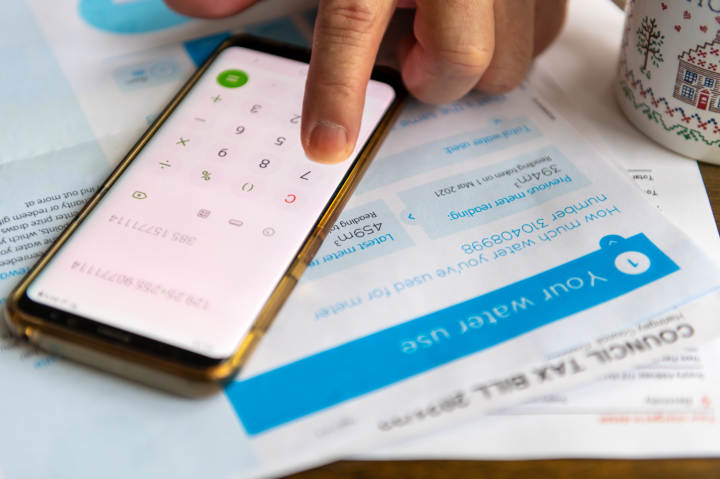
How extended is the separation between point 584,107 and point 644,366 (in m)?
0.22

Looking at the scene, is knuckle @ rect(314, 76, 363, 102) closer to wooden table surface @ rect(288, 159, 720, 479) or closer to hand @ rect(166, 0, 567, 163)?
hand @ rect(166, 0, 567, 163)

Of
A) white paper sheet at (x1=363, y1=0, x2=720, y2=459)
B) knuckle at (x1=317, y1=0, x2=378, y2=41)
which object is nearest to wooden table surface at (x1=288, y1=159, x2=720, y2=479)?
white paper sheet at (x1=363, y1=0, x2=720, y2=459)

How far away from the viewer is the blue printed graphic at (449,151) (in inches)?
14.4

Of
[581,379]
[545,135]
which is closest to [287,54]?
[545,135]

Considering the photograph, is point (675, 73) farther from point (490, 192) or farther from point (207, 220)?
point (207, 220)

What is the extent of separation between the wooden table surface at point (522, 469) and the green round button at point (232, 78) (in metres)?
0.27

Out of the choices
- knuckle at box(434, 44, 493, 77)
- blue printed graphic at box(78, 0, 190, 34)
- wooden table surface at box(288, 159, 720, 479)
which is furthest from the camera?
blue printed graphic at box(78, 0, 190, 34)

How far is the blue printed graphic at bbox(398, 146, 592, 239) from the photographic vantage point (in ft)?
1.12

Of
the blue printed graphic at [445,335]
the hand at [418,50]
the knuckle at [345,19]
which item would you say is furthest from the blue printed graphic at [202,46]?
the blue printed graphic at [445,335]

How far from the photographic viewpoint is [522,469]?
26 centimetres

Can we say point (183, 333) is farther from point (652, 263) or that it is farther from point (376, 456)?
point (652, 263)

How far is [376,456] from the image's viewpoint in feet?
0.85

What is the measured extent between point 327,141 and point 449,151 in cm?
11

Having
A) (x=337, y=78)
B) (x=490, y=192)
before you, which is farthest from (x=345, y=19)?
(x=490, y=192)
